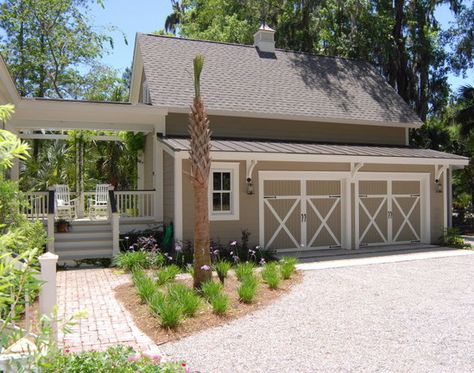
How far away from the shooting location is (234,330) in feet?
20.7

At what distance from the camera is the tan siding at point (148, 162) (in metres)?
15.5

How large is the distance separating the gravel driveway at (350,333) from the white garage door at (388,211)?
5.37m

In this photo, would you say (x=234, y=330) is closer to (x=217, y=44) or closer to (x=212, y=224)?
(x=212, y=224)

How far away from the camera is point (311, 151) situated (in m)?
13.1

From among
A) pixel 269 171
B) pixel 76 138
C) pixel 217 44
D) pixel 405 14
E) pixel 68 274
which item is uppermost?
pixel 405 14

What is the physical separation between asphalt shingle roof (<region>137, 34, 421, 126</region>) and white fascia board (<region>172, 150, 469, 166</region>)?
9.07 feet

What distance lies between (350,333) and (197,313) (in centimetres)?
225

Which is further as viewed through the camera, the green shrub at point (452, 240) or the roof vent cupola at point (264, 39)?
the roof vent cupola at point (264, 39)

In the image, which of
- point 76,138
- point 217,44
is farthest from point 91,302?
point 217,44

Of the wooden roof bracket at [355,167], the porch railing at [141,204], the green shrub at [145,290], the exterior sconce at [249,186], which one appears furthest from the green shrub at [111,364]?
the wooden roof bracket at [355,167]

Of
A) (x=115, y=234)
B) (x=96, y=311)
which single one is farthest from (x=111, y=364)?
(x=115, y=234)

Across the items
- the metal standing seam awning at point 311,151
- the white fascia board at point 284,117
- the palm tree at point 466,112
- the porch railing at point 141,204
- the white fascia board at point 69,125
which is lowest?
the porch railing at point 141,204

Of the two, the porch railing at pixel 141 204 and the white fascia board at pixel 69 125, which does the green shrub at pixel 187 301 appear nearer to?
the porch railing at pixel 141 204

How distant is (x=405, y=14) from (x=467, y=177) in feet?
30.4
